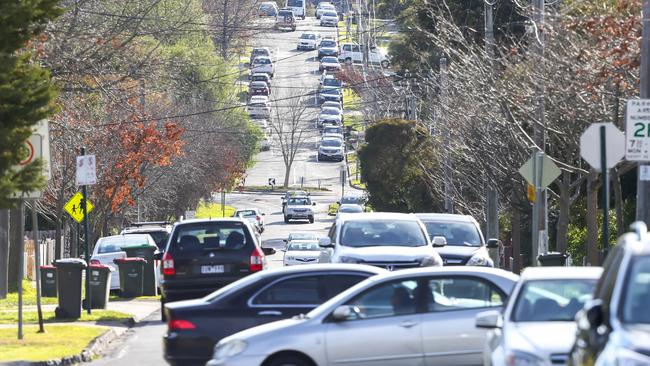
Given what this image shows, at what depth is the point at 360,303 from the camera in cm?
1382

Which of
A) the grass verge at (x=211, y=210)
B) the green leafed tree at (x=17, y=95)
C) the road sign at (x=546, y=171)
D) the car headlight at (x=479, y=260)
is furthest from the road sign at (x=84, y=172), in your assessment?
the grass verge at (x=211, y=210)

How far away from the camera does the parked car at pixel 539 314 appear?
10766 millimetres

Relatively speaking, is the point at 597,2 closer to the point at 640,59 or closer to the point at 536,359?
the point at 640,59

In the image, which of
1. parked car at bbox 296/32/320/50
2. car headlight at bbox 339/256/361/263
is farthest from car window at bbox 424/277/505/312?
parked car at bbox 296/32/320/50

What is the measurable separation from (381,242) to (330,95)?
292 feet

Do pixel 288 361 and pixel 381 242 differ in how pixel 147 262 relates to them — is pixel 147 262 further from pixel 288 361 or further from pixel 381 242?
pixel 288 361

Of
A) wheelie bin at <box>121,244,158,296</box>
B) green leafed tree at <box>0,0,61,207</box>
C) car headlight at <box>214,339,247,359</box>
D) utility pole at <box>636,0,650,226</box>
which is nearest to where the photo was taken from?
car headlight at <box>214,339,247,359</box>

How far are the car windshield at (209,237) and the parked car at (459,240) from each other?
3.96 m

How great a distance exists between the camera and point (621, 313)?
825cm

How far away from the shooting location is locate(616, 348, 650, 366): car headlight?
7.14m

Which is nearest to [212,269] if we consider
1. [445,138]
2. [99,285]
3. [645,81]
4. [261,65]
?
[99,285]

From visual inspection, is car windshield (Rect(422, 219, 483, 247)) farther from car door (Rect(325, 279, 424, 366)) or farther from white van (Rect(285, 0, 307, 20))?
white van (Rect(285, 0, 307, 20))

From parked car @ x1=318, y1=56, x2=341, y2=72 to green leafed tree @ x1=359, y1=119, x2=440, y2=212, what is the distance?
2371 inches

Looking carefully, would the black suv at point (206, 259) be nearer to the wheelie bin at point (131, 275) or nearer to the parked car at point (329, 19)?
the wheelie bin at point (131, 275)
